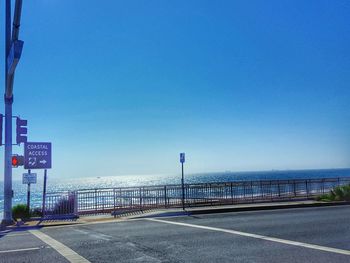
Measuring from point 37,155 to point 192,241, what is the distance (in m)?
10.1

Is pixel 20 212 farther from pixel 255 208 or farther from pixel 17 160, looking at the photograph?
pixel 255 208

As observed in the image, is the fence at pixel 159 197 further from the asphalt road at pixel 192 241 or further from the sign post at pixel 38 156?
the asphalt road at pixel 192 241

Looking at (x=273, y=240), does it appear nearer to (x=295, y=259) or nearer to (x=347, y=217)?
(x=295, y=259)

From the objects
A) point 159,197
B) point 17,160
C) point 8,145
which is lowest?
point 159,197

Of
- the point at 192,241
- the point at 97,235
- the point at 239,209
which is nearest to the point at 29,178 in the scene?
the point at 97,235

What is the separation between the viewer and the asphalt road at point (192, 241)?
937cm

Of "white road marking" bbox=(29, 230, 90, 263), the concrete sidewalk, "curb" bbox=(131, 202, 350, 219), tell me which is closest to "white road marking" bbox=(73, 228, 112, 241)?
"white road marking" bbox=(29, 230, 90, 263)

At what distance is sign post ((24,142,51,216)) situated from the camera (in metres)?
Answer: 18.8

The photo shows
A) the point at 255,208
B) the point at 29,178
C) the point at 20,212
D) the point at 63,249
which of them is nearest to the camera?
the point at 63,249

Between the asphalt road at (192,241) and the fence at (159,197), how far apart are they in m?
4.42

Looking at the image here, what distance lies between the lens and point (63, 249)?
1059cm

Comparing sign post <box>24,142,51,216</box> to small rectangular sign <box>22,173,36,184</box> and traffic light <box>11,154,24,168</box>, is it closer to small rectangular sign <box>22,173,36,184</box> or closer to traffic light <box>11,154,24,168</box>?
small rectangular sign <box>22,173,36,184</box>

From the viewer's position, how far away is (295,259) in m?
8.88

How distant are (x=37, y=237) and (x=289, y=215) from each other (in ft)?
31.5
